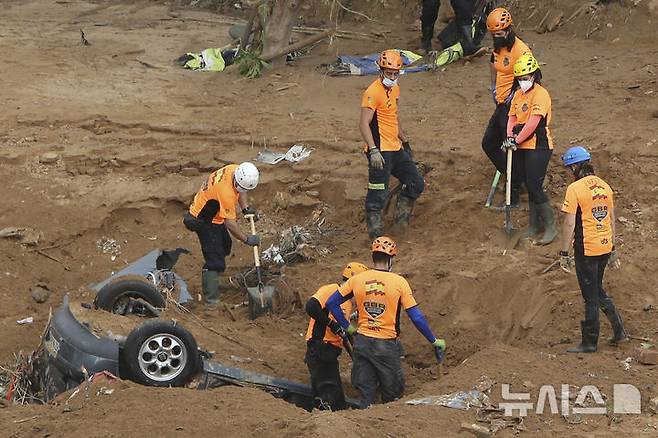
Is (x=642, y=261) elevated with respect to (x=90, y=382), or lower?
elevated

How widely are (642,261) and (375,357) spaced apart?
325 cm

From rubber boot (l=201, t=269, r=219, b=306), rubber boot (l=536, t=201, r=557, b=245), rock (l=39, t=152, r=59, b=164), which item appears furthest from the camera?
rock (l=39, t=152, r=59, b=164)

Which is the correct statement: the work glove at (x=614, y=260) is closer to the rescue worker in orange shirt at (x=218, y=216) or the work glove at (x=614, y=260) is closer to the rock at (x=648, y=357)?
the rock at (x=648, y=357)

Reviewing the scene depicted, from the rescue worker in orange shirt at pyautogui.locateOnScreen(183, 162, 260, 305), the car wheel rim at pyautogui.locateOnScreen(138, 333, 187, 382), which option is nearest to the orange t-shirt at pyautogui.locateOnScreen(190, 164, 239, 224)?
the rescue worker in orange shirt at pyautogui.locateOnScreen(183, 162, 260, 305)

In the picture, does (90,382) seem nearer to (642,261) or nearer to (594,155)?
(642,261)

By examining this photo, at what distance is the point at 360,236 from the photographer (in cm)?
1357

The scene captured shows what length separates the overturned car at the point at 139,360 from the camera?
9172 millimetres

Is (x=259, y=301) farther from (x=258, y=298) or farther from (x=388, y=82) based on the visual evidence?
(x=388, y=82)

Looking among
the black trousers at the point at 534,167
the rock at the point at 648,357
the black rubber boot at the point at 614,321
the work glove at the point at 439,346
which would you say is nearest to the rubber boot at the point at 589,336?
the black rubber boot at the point at 614,321

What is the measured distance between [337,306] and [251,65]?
9.25 m

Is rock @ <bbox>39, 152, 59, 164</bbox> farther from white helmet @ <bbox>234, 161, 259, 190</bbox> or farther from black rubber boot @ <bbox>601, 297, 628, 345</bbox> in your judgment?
black rubber boot @ <bbox>601, 297, 628, 345</bbox>

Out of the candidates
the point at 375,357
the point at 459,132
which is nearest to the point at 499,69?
the point at 459,132

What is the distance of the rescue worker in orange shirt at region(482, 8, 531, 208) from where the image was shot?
12.2 meters

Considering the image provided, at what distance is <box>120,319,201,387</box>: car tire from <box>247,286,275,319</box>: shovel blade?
2717 millimetres
